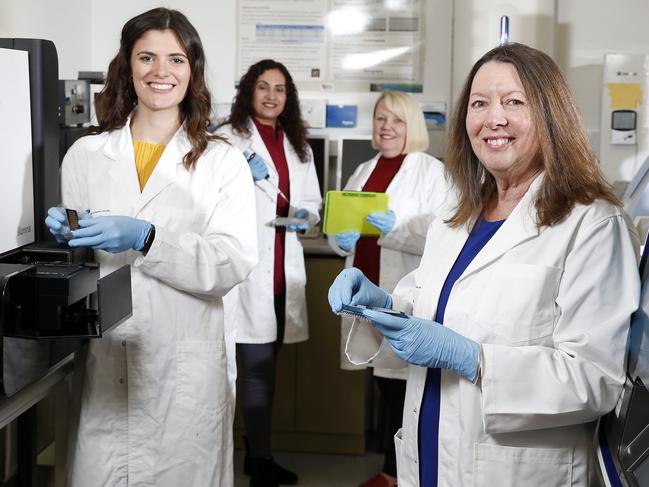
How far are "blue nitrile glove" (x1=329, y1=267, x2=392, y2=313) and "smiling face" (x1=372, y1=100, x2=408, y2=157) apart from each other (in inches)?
59.0

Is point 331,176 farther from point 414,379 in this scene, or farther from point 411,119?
point 414,379

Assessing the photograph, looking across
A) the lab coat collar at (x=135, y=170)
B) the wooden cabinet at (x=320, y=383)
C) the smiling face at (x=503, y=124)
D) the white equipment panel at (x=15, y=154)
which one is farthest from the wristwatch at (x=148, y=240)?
the wooden cabinet at (x=320, y=383)

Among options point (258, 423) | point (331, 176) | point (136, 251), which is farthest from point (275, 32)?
point (136, 251)

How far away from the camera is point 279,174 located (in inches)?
118

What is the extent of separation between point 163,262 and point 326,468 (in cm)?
172

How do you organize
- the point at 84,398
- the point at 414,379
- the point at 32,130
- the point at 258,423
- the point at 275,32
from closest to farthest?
1. the point at 414,379
2. the point at 32,130
3. the point at 84,398
4. the point at 258,423
5. the point at 275,32

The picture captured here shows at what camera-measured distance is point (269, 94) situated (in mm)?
2996

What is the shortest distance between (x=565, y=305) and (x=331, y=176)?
255cm

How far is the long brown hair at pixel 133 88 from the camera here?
190cm

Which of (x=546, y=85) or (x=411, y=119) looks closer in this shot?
(x=546, y=85)

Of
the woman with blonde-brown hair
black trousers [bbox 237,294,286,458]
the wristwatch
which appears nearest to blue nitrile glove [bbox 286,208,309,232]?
black trousers [bbox 237,294,286,458]

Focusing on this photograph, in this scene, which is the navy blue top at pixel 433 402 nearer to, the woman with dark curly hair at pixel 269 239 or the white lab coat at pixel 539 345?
the white lab coat at pixel 539 345

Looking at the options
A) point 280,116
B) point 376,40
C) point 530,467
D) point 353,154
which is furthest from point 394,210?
point 530,467

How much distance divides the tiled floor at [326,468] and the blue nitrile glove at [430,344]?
1857 mm
